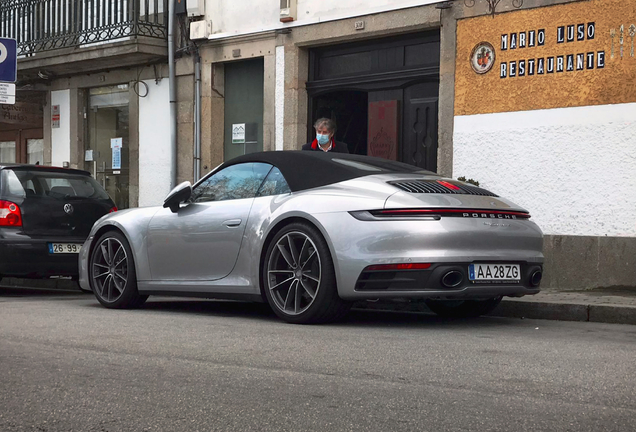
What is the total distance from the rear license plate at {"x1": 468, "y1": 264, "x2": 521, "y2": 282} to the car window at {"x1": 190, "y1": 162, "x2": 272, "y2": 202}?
1947 mm

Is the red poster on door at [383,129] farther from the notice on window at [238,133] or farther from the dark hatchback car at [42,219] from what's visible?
the dark hatchback car at [42,219]

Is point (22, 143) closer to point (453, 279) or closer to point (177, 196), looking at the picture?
point (177, 196)

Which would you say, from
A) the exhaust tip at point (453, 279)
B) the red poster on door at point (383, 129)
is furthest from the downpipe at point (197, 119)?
the exhaust tip at point (453, 279)

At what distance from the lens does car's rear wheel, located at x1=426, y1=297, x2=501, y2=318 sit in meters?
8.05

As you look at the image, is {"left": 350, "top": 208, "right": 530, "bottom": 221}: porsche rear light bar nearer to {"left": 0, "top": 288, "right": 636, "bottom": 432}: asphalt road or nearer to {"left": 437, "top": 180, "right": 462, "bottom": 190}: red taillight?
{"left": 437, "top": 180, "right": 462, "bottom": 190}: red taillight

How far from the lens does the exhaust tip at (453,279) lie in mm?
6844

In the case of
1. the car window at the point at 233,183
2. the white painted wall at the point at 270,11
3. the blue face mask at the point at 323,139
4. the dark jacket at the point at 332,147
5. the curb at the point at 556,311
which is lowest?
the curb at the point at 556,311

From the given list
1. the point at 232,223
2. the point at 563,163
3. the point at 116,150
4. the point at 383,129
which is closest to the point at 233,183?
the point at 232,223

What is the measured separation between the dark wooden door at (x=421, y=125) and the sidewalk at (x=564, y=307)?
4684 mm

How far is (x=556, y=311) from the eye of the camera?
8453 millimetres

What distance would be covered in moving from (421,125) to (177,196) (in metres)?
6.32

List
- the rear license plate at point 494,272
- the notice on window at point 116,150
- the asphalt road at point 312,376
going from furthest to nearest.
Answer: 1. the notice on window at point 116,150
2. the rear license plate at point 494,272
3. the asphalt road at point 312,376

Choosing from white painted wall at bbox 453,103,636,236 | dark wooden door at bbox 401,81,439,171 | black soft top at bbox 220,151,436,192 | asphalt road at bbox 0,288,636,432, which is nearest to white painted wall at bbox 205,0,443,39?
dark wooden door at bbox 401,81,439,171

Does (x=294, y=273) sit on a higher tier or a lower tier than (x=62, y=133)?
lower
